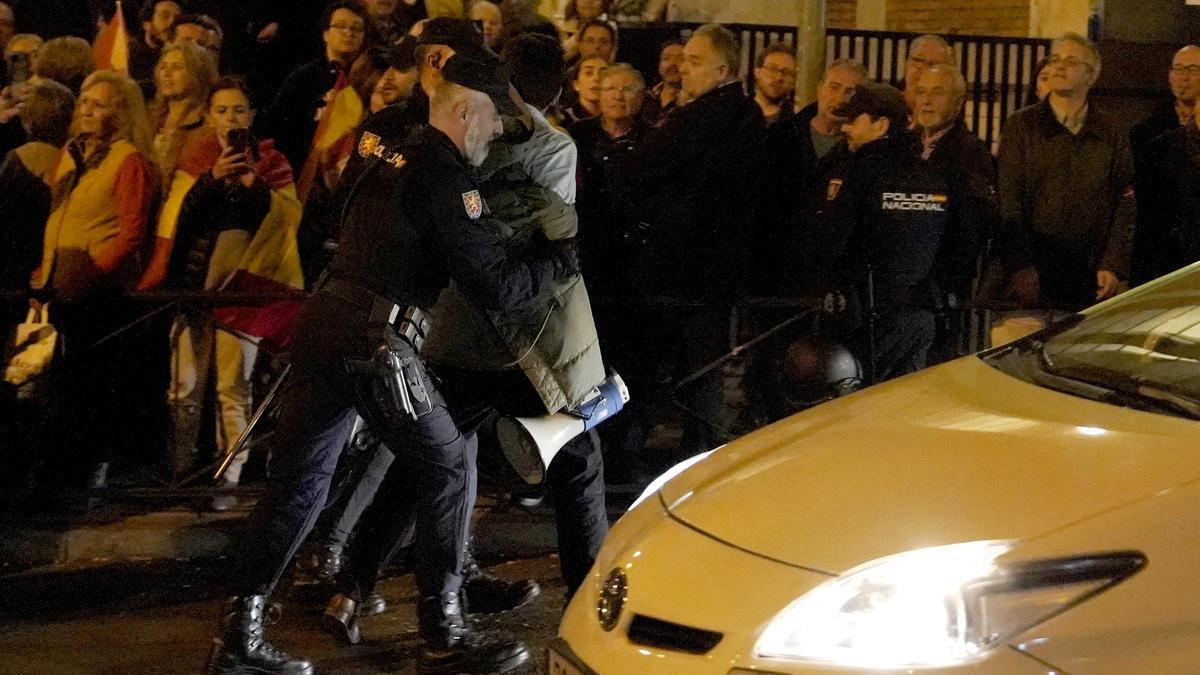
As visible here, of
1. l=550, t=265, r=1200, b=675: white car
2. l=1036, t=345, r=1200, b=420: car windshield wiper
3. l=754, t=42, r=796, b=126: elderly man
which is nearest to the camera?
l=550, t=265, r=1200, b=675: white car

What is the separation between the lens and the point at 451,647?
4.90 meters

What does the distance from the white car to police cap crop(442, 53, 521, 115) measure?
1.50 metres

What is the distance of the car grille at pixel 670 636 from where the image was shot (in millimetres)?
3098

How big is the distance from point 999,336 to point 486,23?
4.76m

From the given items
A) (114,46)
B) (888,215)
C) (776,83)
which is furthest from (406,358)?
(114,46)

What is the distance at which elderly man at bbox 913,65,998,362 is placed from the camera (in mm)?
6895

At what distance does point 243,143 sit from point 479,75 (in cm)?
250

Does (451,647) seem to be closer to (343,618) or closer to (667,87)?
(343,618)

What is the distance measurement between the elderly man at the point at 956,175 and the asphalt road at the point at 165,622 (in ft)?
Result: 6.92

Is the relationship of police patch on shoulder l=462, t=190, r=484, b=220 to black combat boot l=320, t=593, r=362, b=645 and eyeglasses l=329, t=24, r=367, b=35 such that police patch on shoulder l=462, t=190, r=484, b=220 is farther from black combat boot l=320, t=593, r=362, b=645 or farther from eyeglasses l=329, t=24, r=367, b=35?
eyeglasses l=329, t=24, r=367, b=35

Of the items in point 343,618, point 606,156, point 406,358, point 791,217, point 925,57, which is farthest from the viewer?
point 925,57

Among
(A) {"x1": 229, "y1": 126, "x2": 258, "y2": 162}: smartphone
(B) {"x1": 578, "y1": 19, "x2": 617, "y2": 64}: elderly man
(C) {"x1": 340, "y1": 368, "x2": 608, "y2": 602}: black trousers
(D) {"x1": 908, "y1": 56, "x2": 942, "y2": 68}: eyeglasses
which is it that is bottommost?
(C) {"x1": 340, "y1": 368, "x2": 608, "y2": 602}: black trousers

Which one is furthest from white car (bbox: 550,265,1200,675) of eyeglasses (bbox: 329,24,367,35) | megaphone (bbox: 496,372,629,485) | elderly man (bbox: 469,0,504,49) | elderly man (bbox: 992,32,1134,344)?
elderly man (bbox: 469,0,504,49)

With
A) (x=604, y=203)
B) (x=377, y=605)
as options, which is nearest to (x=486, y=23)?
(x=604, y=203)
